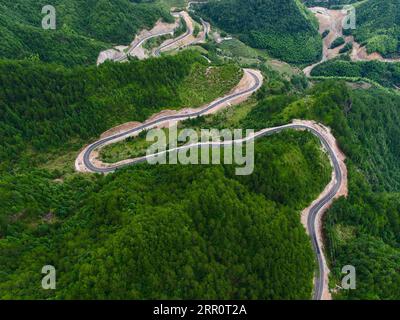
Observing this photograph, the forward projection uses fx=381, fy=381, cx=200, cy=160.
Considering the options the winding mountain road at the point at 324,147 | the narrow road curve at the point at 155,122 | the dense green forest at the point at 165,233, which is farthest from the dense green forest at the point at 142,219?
the narrow road curve at the point at 155,122

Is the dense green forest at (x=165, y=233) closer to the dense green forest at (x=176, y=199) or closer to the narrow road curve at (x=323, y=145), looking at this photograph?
the dense green forest at (x=176, y=199)

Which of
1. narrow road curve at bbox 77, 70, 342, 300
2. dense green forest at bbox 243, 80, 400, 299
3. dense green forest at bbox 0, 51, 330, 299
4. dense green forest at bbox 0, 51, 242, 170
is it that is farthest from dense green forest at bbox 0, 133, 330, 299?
dense green forest at bbox 0, 51, 242, 170

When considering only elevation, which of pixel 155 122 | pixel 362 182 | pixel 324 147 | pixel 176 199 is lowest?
pixel 176 199

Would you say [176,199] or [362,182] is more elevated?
[362,182]

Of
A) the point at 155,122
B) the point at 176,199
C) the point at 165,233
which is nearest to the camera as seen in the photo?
the point at 165,233

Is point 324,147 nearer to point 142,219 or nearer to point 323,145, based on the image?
point 323,145

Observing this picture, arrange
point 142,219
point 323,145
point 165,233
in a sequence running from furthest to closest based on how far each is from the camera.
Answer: point 323,145
point 142,219
point 165,233

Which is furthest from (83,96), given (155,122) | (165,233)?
(165,233)

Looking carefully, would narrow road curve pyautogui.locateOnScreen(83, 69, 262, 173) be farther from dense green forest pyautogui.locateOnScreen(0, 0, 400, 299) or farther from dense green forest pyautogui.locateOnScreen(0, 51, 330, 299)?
dense green forest pyautogui.locateOnScreen(0, 51, 330, 299)
